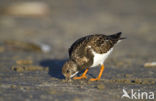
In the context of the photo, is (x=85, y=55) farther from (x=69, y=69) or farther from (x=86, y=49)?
(x=69, y=69)

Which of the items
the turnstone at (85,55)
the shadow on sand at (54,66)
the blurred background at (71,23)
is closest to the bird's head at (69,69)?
the turnstone at (85,55)

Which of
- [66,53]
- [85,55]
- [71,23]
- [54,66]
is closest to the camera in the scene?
[85,55]

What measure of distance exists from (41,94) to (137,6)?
787 inches

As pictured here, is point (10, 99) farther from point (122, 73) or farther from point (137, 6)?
point (137, 6)

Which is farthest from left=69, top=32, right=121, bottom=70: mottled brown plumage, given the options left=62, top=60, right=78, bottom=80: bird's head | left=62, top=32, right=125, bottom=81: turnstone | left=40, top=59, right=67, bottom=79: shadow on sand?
left=40, top=59, right=67, bottom=79: shadow on sand

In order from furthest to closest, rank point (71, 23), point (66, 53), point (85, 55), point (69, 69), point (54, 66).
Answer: point (71, 23) < point (66, 53) < point (54, 66) < point (85, 55) < point (69, 69)

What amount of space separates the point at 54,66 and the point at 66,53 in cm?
242

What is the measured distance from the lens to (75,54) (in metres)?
6.36

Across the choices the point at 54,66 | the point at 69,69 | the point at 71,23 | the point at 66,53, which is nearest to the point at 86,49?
the point at 69,69

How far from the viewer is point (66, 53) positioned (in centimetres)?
1048

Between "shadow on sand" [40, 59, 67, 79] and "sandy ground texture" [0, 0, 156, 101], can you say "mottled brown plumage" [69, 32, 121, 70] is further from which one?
"shadow on sand" [40, 59, 67, 79]

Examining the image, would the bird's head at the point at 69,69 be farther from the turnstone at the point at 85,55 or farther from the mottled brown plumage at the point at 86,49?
the mottled brown plumage at the point at 86,49

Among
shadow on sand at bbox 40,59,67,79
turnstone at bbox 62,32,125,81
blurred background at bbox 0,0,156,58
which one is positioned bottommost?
shadow on sand at bbox 40,59,67,79

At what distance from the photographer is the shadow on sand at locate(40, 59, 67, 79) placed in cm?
708
